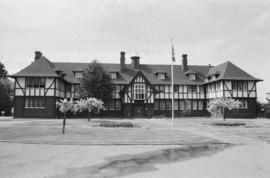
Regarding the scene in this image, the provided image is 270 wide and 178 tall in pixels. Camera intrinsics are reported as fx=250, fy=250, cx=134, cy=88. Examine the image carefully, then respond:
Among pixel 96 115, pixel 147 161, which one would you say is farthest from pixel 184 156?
pixel 96 115

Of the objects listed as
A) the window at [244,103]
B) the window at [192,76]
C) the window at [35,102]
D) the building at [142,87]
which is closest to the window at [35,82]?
the building at [142,87]

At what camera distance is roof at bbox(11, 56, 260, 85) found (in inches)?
1545

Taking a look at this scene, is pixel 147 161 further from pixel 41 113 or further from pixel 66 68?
pixel 66 68

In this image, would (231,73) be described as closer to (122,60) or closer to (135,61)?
(135,61)

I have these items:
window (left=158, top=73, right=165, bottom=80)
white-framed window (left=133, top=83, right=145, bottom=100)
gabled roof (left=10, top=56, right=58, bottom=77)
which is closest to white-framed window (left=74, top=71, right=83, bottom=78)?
gabled roof (left=10, top=56, right=58, bottom=77)

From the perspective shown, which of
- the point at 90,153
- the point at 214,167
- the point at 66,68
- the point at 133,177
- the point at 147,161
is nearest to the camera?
the point at 133,177

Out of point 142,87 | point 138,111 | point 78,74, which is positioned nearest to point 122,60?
point 142,87

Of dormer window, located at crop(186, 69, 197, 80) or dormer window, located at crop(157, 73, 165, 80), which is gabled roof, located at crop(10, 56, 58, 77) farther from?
dormer window, located at crop(186, 69, 197, 80)

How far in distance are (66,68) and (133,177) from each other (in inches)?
1744

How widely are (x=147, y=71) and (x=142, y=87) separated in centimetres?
655

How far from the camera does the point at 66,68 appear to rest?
158ft

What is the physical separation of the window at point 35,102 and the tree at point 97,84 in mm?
6692

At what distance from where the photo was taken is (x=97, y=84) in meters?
40.2

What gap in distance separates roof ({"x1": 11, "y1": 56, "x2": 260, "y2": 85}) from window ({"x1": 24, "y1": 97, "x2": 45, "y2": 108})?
12.6 feet
